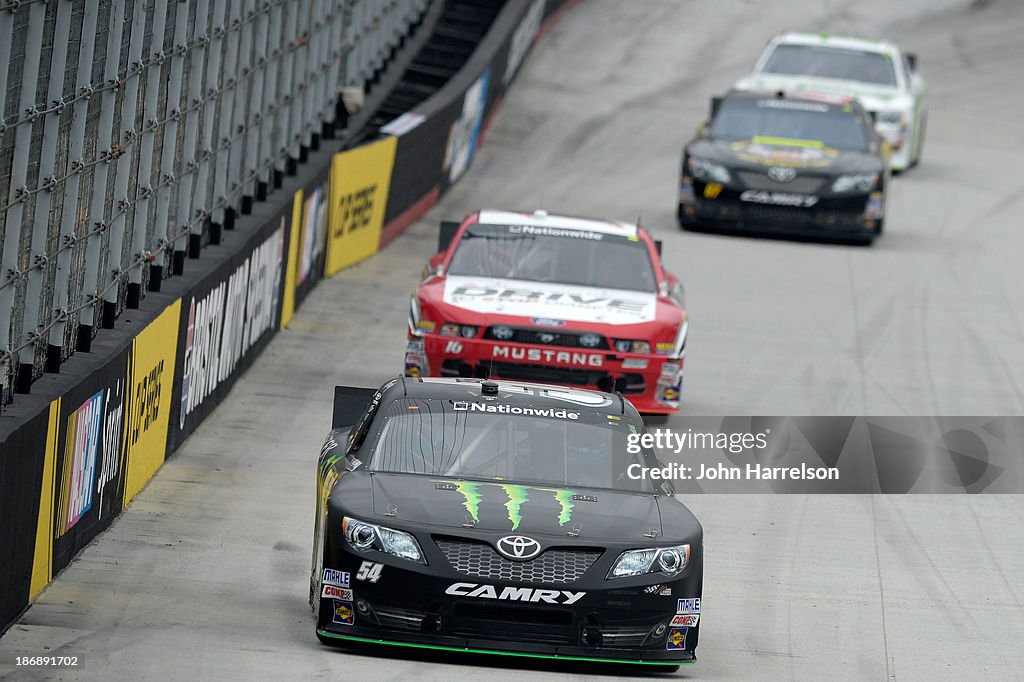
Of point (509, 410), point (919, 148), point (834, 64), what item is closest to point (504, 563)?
point (509, 410)

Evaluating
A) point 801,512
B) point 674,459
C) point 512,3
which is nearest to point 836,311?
point 674,459

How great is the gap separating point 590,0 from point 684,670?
104ft

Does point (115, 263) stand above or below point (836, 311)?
above

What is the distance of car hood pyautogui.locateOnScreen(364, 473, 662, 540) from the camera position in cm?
883

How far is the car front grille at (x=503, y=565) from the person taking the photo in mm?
8656


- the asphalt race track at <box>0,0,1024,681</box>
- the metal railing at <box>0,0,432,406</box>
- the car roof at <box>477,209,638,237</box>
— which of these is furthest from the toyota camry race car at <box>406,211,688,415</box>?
the metal railing at <box>0,0,432,406</box>

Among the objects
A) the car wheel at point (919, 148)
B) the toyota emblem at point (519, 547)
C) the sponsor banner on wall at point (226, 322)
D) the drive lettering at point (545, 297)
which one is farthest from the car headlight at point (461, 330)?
the car wheel at point (919, 148)

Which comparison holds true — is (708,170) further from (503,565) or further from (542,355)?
(503,565)

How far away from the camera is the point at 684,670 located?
9258 millimetres

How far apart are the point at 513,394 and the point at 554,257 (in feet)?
17.6

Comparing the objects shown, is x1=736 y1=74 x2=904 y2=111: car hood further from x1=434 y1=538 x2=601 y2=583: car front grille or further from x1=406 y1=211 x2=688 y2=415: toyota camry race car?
x1=434 y1=538 x2=601 y2=583: car front grille

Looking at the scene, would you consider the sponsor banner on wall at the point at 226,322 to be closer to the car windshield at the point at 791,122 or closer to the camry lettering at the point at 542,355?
the camry lettering at the point at 542,355

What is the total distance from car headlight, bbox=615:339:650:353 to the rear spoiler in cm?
392

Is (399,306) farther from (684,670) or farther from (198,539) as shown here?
(684,670)
